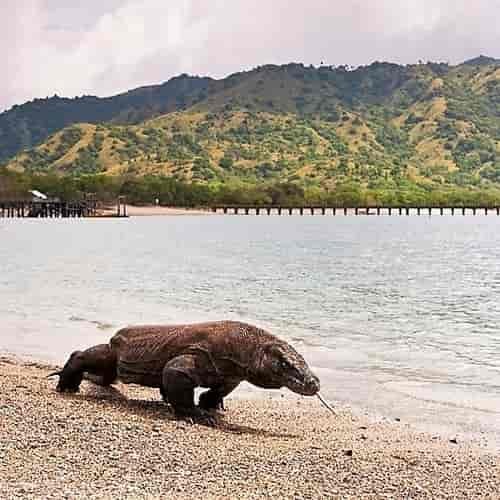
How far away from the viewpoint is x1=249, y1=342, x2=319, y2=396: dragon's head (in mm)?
10062

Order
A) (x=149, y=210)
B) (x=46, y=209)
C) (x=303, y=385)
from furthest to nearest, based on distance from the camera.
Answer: (x=149, y=210), (x=46, y=209), (x=303, y=385)

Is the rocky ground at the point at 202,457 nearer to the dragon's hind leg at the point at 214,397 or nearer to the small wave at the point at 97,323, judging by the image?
the dragon's hind leg at the point at 214,397

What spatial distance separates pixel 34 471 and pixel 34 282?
33176mm

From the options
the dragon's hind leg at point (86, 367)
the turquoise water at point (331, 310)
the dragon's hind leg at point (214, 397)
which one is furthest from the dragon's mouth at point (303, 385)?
the turquoise water at point (331, 310)

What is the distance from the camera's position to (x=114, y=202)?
186 m

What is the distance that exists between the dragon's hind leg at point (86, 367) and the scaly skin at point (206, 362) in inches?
10.7

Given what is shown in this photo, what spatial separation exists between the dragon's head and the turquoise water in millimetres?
2768

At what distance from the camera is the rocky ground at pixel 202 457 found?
7.39 metres

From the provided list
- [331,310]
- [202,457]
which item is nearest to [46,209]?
[331,310]

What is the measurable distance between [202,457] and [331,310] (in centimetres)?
2162

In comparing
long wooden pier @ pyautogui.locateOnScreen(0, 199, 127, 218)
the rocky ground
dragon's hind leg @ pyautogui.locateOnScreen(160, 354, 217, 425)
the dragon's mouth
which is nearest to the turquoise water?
the rocky ground

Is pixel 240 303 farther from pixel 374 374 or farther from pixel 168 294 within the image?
pixel 374 374

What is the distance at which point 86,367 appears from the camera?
11305 mm

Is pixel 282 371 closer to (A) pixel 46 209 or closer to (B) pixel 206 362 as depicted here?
(B) pixel 206 362
